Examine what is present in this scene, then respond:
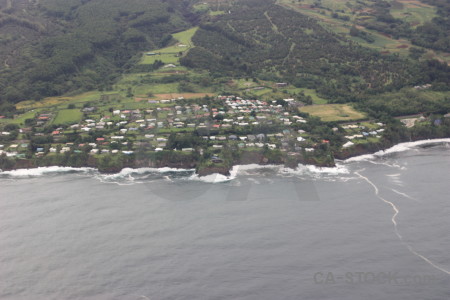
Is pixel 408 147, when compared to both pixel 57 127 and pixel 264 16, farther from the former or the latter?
pixel 264 16

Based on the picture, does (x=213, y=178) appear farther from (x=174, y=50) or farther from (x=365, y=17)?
(x=365, y=17)

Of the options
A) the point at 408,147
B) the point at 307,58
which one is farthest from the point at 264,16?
the point at 408,147

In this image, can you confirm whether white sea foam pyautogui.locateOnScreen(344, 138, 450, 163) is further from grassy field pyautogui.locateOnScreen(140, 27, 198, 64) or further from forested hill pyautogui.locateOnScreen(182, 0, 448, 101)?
grassy field pyautogui.locateOnScreen(140, 27, 198, 64)

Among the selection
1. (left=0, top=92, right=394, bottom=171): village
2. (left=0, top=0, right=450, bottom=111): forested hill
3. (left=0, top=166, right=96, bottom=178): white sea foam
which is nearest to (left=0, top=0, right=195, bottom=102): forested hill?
(left=0, top=0, right=450, bottom=111): forested hill

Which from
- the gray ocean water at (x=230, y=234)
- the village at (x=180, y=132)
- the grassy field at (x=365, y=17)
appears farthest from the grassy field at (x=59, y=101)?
the grassy field at (x=365, y=17)

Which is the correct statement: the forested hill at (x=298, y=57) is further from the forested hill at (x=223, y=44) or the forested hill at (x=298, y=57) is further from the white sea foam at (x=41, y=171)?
the white sea foam at (x=41, y=171)

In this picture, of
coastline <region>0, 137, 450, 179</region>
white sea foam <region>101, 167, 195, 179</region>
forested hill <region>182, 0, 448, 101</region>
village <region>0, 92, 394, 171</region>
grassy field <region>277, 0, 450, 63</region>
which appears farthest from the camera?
grassy field <region>277, 0, 450, 63</region>

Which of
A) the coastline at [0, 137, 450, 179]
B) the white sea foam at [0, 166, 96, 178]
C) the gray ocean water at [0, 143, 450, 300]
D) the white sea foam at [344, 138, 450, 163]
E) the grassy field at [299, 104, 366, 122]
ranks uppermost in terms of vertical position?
the grassy field at [299, 104, 366, 122]
